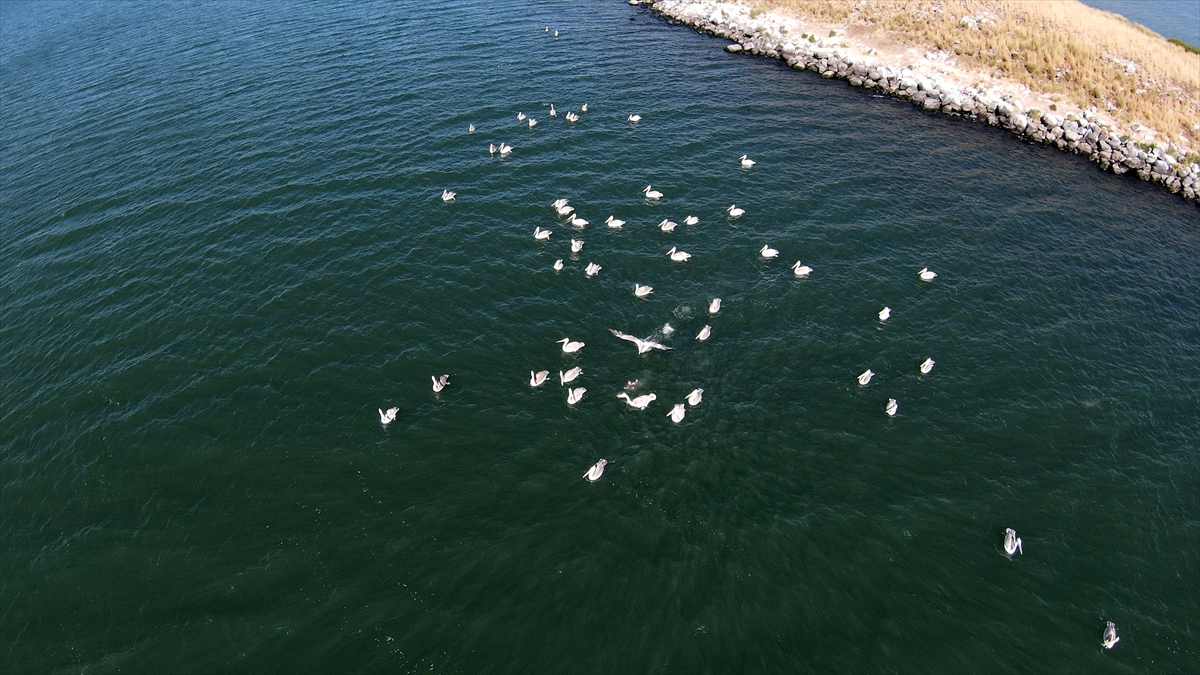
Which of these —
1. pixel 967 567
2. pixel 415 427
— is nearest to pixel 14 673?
pixel 415 427

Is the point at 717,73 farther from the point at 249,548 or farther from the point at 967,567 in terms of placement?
the point at 249,548

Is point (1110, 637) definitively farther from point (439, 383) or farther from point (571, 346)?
point (439, 383)

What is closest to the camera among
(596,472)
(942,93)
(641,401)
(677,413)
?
(596,472)

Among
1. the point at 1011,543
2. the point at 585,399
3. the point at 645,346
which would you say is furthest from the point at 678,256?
the point at 1011,543

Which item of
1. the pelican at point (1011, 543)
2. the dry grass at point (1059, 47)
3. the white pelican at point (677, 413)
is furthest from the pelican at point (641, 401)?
the dry grass at point (1059, 47)

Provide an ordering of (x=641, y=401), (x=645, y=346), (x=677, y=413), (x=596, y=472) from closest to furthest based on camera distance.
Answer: (x=596, y=472)
(x=677, y=413)
(x=641, y=401)
(x=645, y=346)

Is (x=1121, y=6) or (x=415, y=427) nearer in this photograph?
(x=415, y=427)

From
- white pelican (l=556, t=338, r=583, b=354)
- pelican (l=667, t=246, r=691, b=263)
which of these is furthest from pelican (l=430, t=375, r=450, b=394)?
pelican (l=667, t=246, r=691, b=263)
